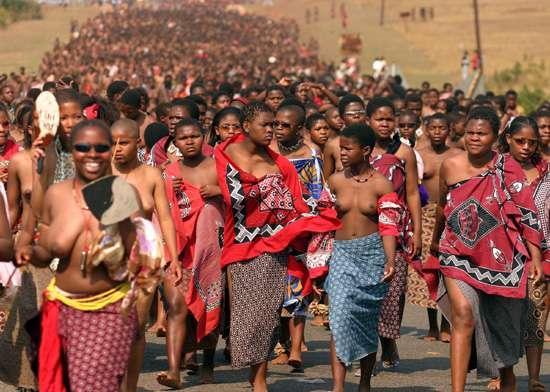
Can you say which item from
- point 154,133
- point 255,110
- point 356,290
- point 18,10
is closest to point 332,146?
point 154,133

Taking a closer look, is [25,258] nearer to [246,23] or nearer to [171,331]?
[171,331]

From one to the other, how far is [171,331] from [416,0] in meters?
104

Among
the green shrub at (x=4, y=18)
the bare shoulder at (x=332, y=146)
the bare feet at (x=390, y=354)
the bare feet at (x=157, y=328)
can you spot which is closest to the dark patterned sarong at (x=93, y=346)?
the bare feet at (x=390, y=354)

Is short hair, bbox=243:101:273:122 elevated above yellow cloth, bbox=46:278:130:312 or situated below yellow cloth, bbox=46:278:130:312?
above

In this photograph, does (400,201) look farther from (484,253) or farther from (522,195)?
(484,253)

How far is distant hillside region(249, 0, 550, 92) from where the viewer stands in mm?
78750

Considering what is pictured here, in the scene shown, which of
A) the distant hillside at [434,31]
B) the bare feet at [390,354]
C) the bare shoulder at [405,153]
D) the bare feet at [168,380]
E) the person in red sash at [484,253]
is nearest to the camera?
the person in red sash at [484,253]

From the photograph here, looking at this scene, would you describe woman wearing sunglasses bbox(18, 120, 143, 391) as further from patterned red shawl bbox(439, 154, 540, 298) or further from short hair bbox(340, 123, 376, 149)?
short hair bbox(340, 123, 376, 149)

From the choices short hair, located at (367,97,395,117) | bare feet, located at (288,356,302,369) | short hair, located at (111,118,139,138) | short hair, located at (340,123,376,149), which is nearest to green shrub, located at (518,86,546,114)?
short hair, located at (367,97,395,117)

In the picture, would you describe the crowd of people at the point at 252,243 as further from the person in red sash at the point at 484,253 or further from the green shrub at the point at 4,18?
the green shrub at the point at 4,18

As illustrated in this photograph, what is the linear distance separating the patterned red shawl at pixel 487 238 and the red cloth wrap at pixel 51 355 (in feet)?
9.86

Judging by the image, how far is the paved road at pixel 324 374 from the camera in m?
10.7

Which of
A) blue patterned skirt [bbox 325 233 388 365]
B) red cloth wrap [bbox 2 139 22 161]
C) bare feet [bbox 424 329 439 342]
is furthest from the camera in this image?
bare feet [bbox 424 329 439 342]

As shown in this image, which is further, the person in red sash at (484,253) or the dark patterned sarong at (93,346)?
the person in red sash at (484,253)
